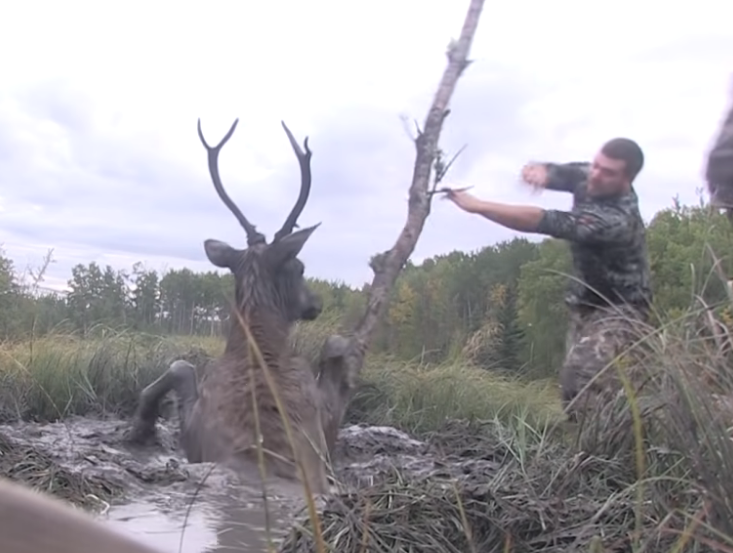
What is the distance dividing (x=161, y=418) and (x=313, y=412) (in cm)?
289

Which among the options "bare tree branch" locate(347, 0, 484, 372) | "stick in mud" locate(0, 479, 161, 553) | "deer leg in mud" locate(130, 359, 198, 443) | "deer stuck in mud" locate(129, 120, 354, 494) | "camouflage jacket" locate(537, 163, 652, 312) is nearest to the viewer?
"stick in mud" locate(0, 479, 161, 553)

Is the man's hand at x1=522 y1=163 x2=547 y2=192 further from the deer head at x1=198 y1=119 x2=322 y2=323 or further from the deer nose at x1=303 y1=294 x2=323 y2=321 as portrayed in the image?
the deer nose at x1=303 y1=294 x2=323 y2=321

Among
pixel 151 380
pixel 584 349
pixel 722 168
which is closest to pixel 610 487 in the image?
pixel 722 168

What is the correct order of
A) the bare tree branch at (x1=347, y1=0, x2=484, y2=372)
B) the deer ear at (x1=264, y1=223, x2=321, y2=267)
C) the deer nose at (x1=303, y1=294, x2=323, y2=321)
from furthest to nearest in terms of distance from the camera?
the deer nose at (x1=303, y1=294, x2=323, y2=321) → the deer ear at (x1=264, y1=223, x2=321, y2=267) → the bare tree branch at (x1=347, y1=0, x2=484, y2=372)

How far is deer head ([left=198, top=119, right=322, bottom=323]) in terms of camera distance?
7719 millimetres

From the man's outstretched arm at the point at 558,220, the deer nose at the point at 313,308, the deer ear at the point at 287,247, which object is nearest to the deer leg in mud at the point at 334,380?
the deer nose at the point at 313,308

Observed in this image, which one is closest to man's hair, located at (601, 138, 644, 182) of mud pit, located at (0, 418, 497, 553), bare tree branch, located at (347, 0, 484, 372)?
bare tree branch, located at (347, 0, 484, 372)

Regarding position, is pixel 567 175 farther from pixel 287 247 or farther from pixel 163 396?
pixel 163 396

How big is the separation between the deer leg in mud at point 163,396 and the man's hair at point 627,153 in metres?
→ 3.35

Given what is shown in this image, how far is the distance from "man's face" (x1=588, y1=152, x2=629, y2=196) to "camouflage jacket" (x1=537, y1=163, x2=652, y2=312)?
1.9 inches

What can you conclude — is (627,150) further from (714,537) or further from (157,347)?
(157,347)

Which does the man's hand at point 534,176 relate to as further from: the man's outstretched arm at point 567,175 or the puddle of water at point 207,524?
the puddle of water at point 207,524

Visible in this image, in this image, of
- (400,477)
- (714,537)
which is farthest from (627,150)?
(714,537)

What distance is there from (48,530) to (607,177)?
17.1 feet
